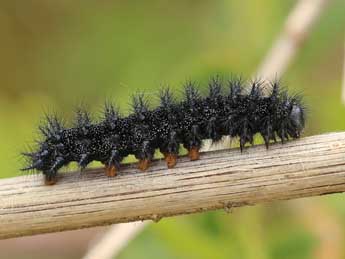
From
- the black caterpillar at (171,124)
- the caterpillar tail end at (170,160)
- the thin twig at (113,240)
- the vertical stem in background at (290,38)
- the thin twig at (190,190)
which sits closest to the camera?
the thin twig at (190,190)

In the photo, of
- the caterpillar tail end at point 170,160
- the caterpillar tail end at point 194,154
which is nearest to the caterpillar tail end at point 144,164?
the caterpillar tail end at point 170,160

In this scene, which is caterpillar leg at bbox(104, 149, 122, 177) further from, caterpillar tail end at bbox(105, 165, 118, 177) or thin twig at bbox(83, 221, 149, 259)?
thin twig at bbox(83, 221, 149, 259)

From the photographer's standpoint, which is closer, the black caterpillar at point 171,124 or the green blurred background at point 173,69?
the black caterpillar at point 171,124

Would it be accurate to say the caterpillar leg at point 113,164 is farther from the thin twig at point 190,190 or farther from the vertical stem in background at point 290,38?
the vertical stem in background at point 290,38

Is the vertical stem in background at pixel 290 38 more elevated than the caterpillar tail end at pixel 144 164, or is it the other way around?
the vertical stem in background at pixel 290 38

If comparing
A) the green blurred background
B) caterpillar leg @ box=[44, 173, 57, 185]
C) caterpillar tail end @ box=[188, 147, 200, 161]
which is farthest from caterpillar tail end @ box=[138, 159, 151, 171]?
the green blurred background

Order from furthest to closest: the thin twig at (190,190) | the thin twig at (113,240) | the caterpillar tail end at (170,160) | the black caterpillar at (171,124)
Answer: the thin twig at (113,240) < the black caterpillar at (171,124) < the caterpillar tail end at (170,160) < the thin twig at (190,190)

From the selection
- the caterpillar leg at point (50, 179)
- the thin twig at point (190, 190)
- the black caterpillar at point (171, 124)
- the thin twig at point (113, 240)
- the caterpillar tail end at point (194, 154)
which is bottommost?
the thin twig at point (113, 240)

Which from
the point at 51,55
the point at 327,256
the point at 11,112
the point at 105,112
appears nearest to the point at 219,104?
the point at 105,112
